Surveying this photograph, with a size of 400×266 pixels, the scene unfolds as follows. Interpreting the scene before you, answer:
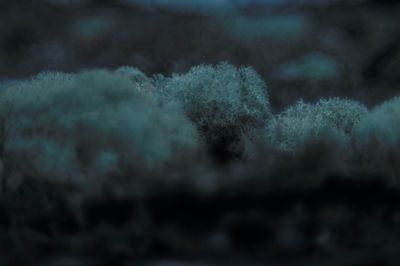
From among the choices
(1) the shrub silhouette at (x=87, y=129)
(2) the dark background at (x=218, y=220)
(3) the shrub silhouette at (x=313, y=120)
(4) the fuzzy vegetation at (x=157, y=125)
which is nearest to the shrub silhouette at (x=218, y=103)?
(4) the fuzzy vegetation at (x=157, y=125)

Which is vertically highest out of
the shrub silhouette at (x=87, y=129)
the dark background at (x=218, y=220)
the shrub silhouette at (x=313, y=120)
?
the shrub silhouette at (x=313, y=120)

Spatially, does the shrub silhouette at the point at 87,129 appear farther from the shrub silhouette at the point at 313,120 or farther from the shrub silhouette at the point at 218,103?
the shrub silhouette at the point at 313,120

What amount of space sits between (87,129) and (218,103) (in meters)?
1.75

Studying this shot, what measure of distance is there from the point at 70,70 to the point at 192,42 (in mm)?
1221

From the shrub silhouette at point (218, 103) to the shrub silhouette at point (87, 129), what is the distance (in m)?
0.61

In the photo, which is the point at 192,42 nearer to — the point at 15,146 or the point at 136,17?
the point at 136,17

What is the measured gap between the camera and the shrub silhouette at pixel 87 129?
9.48ft

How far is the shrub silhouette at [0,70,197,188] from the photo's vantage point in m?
2.89

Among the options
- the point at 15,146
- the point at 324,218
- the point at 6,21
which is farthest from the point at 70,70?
the point at 324,218

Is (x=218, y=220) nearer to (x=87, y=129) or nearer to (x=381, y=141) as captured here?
(x=87, y=129)

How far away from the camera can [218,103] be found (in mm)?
4816

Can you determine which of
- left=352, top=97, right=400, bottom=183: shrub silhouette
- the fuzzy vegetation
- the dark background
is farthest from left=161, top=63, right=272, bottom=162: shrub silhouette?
the dark background

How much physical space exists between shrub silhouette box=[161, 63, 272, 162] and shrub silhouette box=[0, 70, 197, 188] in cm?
61

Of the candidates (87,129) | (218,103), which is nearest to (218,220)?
(87,129)
